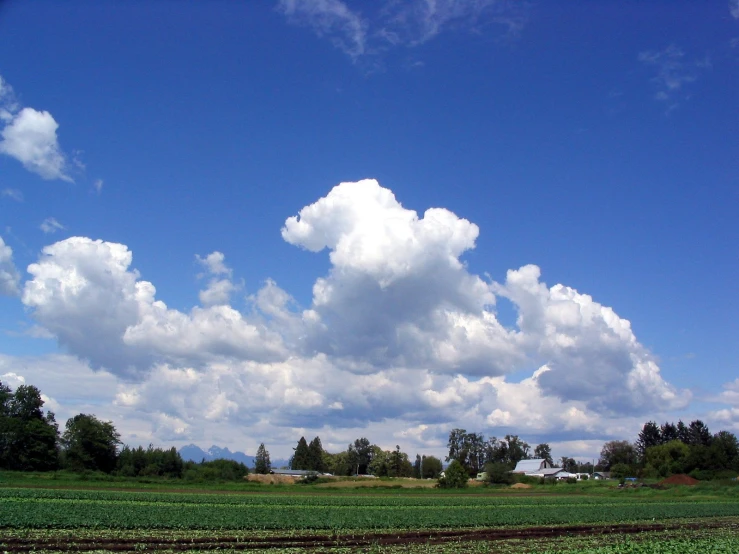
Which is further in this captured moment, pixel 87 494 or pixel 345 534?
pixel 87 494

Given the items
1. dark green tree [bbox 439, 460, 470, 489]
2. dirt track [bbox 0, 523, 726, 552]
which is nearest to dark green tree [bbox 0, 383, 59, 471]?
dark green tree [bbox 439, 460, 470, 489]

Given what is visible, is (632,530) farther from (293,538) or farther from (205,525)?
(205,525)

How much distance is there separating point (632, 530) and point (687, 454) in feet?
353

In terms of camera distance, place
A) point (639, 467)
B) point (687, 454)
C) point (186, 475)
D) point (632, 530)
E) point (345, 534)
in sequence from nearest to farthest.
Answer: point (345, 534)
point (632, 530)
point (186, 475)
point (687, 454)
point (639, 467)

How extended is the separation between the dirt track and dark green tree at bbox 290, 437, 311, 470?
151 meters

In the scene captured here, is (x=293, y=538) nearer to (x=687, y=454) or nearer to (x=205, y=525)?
(x=205, y=525)

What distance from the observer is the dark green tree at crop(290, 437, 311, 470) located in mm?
180625

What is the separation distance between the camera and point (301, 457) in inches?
7141

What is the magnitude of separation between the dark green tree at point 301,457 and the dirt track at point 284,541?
151261 mm

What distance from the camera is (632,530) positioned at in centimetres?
3944

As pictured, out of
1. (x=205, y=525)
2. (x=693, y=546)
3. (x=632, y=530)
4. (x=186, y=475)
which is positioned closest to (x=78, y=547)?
(x=205, y=525)

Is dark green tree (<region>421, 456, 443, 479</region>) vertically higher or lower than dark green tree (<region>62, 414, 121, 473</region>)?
lower

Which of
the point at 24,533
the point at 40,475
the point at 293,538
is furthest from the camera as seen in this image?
the point at 40,475

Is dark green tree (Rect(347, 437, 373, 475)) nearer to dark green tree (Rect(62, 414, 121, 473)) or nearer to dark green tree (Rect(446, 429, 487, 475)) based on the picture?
dark green tree (Rect(446, 429, 487, 475))
